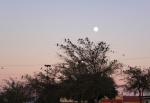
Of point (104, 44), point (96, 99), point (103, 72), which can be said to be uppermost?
point (104, 44)

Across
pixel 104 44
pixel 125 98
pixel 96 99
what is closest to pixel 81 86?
pixel 96 99

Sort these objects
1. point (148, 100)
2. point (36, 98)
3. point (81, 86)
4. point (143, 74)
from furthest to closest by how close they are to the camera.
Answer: point (148, 100), point (36, 98), point (143, 74), point (81, 86)

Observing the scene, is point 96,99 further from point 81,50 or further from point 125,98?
point 125,98

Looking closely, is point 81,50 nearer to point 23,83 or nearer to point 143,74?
point 143,74

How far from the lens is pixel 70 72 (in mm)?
61469

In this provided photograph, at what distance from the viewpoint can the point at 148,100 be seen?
95.1m

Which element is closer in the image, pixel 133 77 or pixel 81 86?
pixel 81 86

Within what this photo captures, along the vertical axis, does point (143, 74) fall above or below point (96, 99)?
above

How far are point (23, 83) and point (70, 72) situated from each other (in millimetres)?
29744

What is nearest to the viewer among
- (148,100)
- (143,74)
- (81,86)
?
(81,86)

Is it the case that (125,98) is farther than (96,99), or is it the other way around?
(125,98)

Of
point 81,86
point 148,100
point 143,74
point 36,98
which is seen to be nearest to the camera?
point 81,86

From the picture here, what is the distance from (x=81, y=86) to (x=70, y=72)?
3697 millimetres

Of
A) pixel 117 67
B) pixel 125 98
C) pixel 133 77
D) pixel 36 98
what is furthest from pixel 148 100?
pixel 117 67
